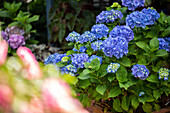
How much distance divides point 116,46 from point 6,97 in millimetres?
1140

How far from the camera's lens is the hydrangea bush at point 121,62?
150cm

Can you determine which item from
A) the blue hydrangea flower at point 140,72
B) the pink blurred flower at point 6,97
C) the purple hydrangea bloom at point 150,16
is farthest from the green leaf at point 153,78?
the pink blurred flower at point 6,97

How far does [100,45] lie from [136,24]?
0.34 meters

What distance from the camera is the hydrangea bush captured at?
1.50 meters

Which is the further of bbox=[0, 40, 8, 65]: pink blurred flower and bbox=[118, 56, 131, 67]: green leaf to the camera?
bbox=[118, 56, 131, 67]: green leaf

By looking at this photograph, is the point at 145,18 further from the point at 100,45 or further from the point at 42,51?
the point at 42,51

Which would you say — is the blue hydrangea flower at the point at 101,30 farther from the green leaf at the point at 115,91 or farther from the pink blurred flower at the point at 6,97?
the pink blurred flower at the point at 6,97

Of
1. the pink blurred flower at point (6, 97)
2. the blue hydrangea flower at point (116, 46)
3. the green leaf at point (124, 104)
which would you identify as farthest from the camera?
the green leaf at point (124, 104)

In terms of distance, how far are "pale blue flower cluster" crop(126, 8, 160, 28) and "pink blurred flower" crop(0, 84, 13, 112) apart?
1.41 metres

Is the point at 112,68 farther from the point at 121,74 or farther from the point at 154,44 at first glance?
the point at 154,44

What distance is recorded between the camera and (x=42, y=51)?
3639 millimetres

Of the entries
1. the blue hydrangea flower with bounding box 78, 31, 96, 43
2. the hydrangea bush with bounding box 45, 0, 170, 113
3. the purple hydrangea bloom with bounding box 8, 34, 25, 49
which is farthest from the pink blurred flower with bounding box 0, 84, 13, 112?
the purple hydrangea bloom with bounding box 8, 34, 25, 49

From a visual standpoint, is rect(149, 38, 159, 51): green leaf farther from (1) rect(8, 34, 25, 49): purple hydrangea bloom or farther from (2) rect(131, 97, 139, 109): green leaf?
(1) rect(8, 34, 25, 49): purple hydrangea bloom

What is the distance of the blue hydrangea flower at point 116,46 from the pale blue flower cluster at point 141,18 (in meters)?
0.26
